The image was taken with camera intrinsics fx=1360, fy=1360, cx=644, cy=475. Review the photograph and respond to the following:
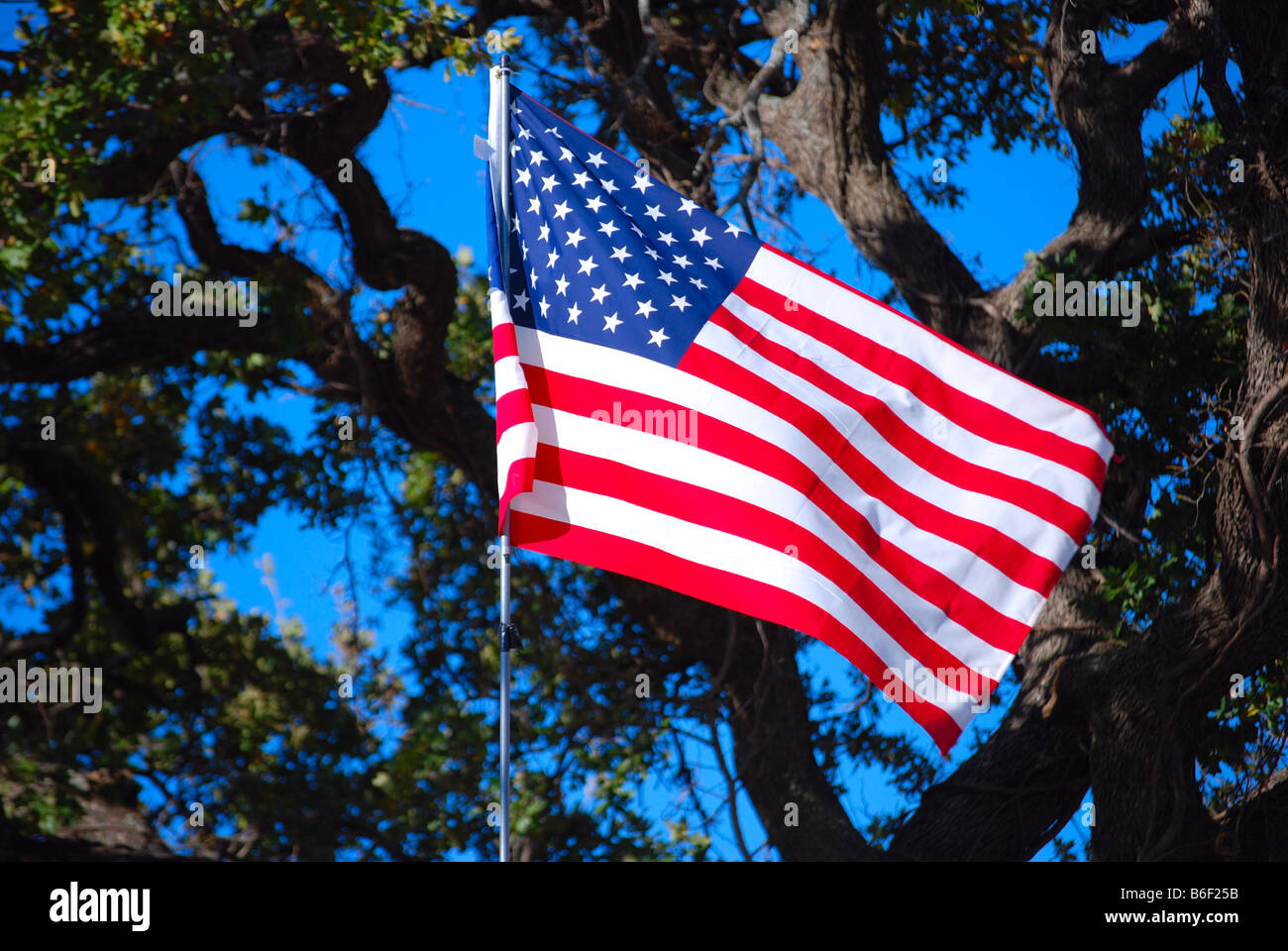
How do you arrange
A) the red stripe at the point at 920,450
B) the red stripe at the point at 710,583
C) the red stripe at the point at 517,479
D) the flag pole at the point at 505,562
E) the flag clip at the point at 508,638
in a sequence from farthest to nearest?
the red stripe at the point at 920,450 < the red stripe at the point at 710,583 < the red stripe at the point at 517,479 < the flag clip at the point at 508,638 < the flag pole at the point at 505,562

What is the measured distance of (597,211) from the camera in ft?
20.5

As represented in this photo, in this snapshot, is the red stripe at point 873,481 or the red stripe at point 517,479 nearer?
the red stripe at point 517,479

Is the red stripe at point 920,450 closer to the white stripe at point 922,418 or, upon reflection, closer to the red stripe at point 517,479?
the white stripe at point 922,418

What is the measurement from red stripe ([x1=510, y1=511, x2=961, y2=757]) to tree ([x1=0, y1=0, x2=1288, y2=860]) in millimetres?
2853

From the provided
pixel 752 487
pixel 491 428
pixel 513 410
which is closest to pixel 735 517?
pixel 752 487

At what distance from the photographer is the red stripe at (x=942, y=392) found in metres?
6.03

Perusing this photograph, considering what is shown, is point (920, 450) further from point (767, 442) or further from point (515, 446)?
point (515, 446)

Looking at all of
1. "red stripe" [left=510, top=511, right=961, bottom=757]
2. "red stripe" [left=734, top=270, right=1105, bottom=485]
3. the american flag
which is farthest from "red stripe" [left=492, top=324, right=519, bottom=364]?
"red stripe" [left=734, top=270, right=1105, bottom=485]

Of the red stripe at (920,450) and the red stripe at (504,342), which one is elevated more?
the red stripe at (504,342)

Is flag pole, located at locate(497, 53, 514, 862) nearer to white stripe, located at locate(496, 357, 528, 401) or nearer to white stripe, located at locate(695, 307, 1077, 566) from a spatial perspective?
white stripe, located at locate(496, 357, 528, 401)

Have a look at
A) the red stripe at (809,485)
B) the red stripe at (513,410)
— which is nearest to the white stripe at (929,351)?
the red stripe at (809,485)

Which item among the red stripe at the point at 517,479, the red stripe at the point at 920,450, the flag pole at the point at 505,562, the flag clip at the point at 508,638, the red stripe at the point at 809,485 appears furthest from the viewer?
the red stripe at the point at 920,450

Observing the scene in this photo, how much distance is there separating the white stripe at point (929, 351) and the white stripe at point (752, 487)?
883mm

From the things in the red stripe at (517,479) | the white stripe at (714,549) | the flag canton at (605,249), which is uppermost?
the flag canton at (605,249)
